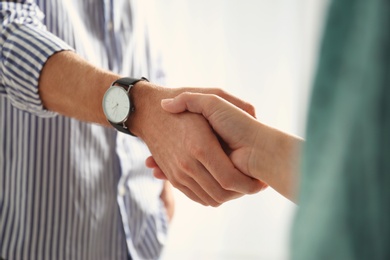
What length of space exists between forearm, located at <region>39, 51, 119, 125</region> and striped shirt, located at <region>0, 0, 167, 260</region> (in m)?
0.05

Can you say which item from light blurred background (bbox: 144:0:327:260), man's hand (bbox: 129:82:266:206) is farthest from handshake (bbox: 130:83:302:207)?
light blurred background (bbox: 144:0:327:260)

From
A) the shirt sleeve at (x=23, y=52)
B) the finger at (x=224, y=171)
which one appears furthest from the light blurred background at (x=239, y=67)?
the finger at (x=224, y=171)

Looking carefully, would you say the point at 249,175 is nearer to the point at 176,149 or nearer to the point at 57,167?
the point at 176,149

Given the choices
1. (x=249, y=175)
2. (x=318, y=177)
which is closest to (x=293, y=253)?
(x=318, y=177)

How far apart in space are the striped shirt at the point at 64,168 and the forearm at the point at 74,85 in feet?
0.17

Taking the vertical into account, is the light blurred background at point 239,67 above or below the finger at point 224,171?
below

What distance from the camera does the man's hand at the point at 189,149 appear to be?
3.95ft

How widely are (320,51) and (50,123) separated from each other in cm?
120

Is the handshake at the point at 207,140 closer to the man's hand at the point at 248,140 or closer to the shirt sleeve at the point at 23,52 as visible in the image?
the man's hand at the point at 248,140

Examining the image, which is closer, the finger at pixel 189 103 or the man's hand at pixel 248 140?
the man's hand at pixel 248 140

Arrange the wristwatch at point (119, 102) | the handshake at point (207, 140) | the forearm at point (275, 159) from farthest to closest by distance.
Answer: the wristwatch at point (119, 102), the handshake at point (207, 140), the forearm at point (275, 159)

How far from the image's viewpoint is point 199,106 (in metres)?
1.25

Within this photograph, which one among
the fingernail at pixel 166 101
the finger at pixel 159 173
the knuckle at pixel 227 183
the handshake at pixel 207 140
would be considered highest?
the fingernail at pixel 166 101

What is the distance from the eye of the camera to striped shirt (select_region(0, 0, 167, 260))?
57.4 inches
